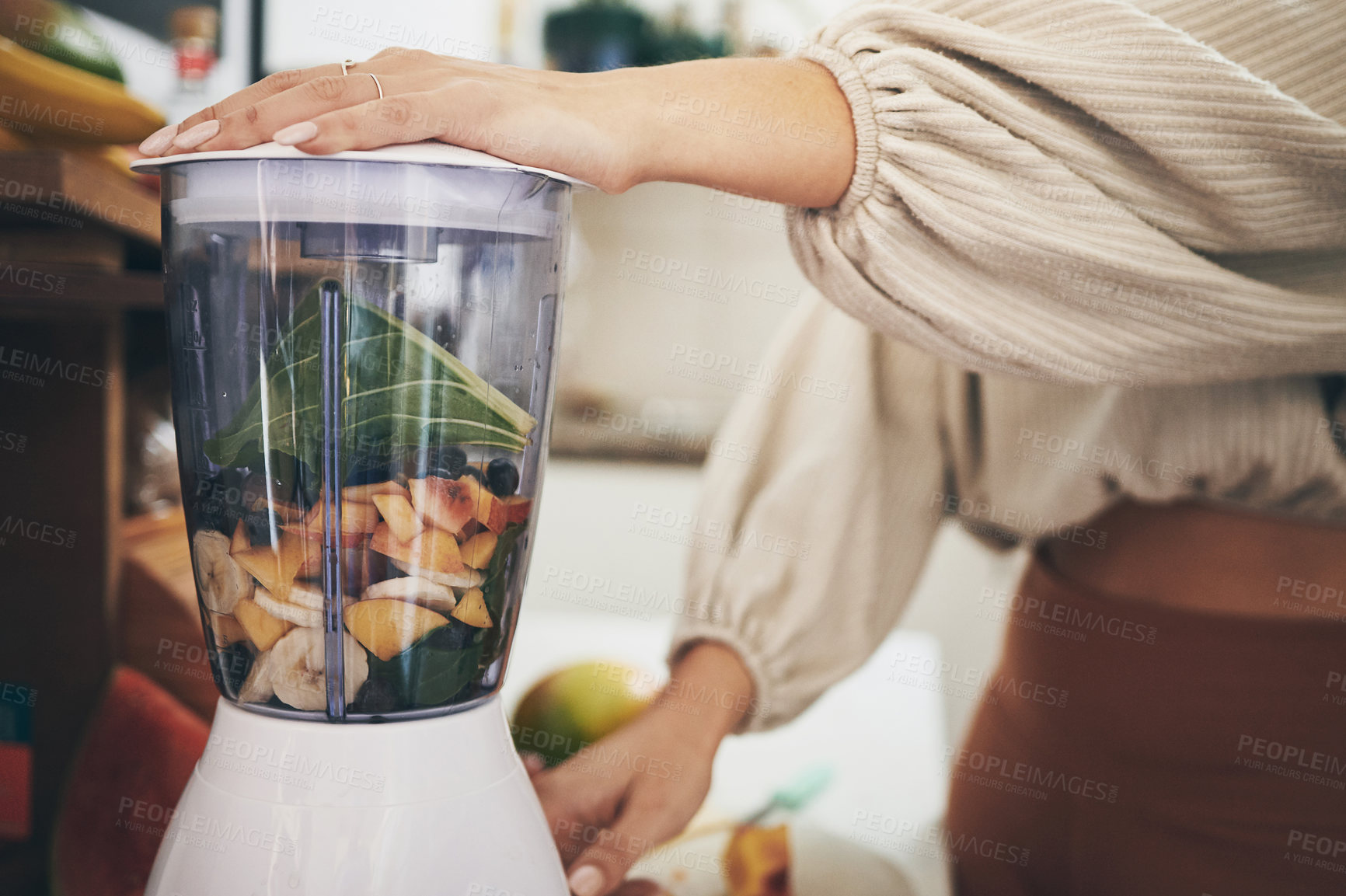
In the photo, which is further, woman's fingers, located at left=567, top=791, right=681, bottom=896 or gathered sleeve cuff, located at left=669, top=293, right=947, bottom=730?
gathered sleeve cuff, located at left=669, top=293, right=947, bottom=730

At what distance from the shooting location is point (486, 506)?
394 mm

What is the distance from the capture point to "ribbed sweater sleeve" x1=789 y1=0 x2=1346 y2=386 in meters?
0.39

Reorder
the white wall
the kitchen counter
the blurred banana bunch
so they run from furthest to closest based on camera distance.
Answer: the white wall → the kitchen counter → the blurred banana bunch

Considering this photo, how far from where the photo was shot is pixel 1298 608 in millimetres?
549

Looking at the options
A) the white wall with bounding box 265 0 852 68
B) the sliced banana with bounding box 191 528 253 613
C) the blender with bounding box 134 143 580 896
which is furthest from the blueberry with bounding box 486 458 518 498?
the white wall with bounding box 265 0 852 68

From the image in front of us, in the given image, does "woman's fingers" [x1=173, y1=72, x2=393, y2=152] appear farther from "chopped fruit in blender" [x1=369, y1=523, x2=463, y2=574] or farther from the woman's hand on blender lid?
"chopped fruit in blender" [x1=369, y1=523, x2=463, y2=574]

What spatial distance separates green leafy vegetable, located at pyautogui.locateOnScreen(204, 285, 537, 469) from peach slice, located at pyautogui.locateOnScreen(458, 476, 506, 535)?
18mm

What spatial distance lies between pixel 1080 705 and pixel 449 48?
154 cm

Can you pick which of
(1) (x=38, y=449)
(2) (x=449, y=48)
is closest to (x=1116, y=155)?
(1) (x=38, y=449)

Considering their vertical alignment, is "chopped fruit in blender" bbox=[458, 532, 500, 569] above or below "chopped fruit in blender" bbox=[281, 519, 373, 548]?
below

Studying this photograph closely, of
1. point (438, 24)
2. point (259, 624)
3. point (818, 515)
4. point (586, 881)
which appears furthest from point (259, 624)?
point (438, 24)

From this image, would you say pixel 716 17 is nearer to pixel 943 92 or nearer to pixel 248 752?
pixel 943 92

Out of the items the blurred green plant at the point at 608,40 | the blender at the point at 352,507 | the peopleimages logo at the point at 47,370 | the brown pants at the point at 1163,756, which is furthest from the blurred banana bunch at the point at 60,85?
the blurred green plant at the point at 608,40

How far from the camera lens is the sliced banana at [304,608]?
37cm
